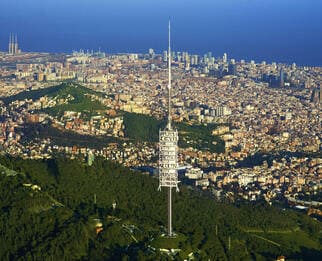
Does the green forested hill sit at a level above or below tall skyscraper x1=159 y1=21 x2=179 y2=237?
below

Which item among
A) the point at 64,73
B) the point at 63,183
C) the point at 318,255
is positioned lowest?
the point at 318,255

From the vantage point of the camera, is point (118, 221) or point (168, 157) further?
point (118, 221)

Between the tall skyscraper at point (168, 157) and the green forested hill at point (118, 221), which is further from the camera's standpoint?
the tall skyscraper at point (168, 157)

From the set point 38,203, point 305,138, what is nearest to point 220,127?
point 305,138

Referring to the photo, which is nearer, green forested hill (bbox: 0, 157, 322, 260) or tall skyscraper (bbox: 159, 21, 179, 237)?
green forested hill (bbox: 0, 157, 322, 260)

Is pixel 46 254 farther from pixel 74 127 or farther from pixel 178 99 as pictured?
pixel 178 99

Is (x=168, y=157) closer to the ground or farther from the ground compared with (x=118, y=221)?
farther from the ground

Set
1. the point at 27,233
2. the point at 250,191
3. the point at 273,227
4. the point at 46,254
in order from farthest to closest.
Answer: the point at 250,191 < the point at 273,227 < the point at 27,233 < the point at 46,254

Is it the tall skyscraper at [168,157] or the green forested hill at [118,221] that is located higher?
the tall skyscraper at [168,157]
